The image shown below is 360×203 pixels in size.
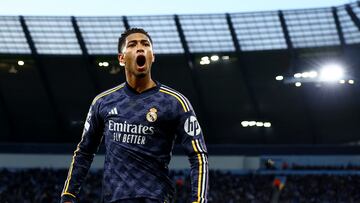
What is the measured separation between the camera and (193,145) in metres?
3.78

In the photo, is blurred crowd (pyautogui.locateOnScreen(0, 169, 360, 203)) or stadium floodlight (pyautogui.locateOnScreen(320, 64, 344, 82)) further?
stadium floodlight (pyautogui.locateOnScreen(320, 64, 344, 82))

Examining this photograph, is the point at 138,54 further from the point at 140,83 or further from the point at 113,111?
the point at 113,111

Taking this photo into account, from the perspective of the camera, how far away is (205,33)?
1593 inches

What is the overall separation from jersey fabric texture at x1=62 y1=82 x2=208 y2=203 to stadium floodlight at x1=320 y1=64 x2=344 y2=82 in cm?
3023

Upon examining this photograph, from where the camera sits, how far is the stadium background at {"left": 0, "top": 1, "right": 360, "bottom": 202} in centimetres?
3969

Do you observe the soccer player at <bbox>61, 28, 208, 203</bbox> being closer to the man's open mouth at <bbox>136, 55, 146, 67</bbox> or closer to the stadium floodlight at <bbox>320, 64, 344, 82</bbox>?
the man's open mouth at <bbox>136, 55, 146, 67</bbox>

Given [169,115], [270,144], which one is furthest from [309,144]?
[169,115]

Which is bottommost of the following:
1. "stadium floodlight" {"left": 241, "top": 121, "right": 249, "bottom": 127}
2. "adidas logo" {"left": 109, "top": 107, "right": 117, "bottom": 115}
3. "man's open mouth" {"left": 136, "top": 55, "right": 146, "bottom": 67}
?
"adidas logo" {"left": 109, "top": 107, "right": 117, "bottom": 115}

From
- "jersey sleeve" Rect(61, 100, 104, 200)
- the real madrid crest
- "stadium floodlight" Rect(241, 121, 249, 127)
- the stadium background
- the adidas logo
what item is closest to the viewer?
the real madrid crest

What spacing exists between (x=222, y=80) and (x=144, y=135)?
121ft

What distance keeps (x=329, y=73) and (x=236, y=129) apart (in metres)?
9.94

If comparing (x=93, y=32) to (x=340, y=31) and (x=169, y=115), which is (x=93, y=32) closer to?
(x=340, y=31)

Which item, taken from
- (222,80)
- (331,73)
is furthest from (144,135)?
(222,80)

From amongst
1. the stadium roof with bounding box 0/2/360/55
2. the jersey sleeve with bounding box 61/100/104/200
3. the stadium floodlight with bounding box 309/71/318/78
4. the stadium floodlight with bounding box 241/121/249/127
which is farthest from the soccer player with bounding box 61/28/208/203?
the stadium floodlight with bounding box 241/121/249/127
